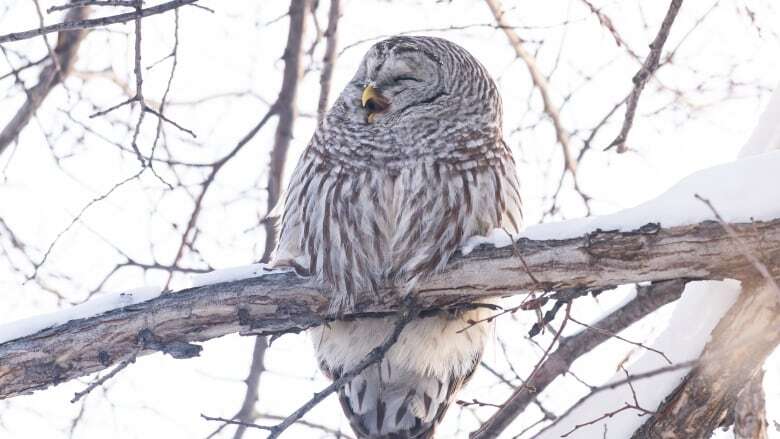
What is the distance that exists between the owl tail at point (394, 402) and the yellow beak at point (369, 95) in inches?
45.9

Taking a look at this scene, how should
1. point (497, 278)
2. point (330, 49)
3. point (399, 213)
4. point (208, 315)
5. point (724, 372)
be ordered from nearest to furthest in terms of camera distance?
point (724, 372)
point (497, 278)
point (208, 315)
point (399, 213)
point (330, 49)

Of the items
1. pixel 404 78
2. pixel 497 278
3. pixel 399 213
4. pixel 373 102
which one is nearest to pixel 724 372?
pixel 497 278

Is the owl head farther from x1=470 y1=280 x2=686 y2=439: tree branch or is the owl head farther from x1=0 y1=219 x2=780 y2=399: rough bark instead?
x1=470 y1=280 x2=686 y2=439: tree branch

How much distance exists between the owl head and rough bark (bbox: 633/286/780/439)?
5.05 feet

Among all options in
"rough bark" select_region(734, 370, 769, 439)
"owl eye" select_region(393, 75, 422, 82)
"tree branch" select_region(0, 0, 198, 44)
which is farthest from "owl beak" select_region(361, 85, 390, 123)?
"rough bark" select_region(734, 370, 769, 439)

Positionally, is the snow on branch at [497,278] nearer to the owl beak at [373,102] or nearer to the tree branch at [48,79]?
the owl beak at [373,102]

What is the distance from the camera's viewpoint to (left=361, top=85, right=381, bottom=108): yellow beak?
14.6 ft

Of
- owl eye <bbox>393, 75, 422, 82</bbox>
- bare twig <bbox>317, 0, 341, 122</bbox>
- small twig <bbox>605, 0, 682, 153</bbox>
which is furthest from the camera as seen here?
bare twig <bbox>317, 0, 341, 122</bbox>

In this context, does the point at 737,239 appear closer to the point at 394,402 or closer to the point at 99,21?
the point at 394,402

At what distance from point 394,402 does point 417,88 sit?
1.39 meters

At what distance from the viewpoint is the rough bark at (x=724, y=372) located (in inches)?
125

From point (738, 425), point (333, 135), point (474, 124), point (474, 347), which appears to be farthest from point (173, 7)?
point (738, 425)

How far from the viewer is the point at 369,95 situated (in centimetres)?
446

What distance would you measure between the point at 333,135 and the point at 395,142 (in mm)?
292
